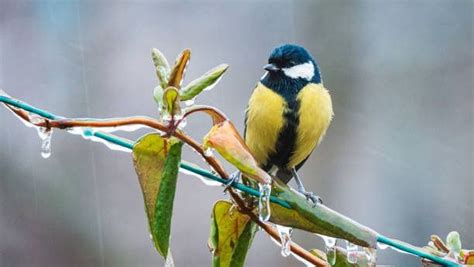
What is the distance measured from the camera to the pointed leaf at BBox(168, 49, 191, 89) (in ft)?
2.15

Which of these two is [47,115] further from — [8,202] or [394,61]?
[394,61]

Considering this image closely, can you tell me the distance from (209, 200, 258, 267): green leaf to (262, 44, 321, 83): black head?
690 millimetres

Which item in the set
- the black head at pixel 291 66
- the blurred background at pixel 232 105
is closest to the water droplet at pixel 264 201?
the black head at pixel 291 66

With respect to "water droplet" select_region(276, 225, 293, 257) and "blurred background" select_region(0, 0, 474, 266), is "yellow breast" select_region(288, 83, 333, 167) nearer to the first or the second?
"water droplet" select_region(276, 225, 293, 257)

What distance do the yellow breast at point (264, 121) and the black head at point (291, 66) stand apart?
0.20 feet

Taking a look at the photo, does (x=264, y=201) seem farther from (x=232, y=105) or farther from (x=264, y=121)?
(x=232, y=105)

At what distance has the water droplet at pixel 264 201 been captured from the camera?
659 millimetres

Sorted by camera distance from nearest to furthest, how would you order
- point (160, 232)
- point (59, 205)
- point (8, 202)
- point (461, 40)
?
point (160, 232) → point (8, 202) → point (59, 205) → point (461, 40)

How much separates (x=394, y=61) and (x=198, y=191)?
1.25 m

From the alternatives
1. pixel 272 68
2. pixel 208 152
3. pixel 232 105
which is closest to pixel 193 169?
pixel 208 152

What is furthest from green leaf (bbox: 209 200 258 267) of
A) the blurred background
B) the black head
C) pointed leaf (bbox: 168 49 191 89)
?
the blurred background

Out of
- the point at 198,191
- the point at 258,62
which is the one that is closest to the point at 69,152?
the point at 198,191

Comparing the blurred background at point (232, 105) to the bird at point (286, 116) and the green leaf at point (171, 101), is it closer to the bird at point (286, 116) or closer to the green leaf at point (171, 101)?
the bird at point (286, 116)

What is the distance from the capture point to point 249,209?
72 cm
